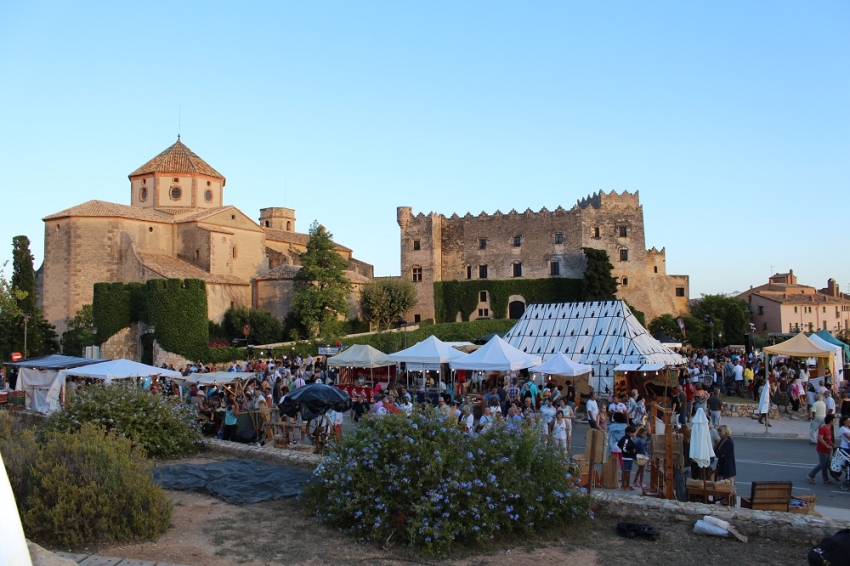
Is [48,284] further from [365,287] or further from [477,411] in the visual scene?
[477,411]

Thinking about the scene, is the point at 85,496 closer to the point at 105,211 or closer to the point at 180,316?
the point at 180,316

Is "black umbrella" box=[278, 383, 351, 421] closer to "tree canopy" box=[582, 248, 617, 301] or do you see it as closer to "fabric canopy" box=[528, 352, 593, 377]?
"fabric canopy" box=[528, 352, 593, 377]

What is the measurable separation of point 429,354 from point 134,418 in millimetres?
9552

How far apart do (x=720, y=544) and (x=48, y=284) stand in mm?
44191

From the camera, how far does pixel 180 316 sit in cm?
3734

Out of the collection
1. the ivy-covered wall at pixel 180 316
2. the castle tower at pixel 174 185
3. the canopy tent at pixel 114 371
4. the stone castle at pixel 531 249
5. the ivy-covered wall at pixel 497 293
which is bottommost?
the canopy tent at pixel 114 371

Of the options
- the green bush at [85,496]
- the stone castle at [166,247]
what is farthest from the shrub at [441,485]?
the stone castle at [166,247]

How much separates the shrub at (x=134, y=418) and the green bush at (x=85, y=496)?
3.65m

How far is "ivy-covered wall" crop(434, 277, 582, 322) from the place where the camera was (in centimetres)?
5131

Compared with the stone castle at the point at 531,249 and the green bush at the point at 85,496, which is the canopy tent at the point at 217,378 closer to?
the green bush at the point at 85,496

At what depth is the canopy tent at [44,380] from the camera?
18438 mm

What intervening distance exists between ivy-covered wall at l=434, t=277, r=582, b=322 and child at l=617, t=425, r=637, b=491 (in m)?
39.8

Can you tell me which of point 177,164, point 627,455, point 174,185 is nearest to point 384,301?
point 174,185

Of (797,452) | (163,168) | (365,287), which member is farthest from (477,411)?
(163,168)
